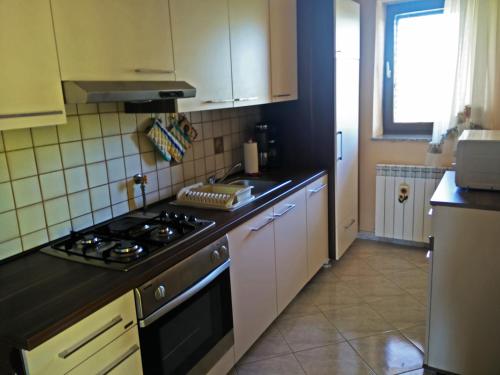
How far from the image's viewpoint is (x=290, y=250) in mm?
2566

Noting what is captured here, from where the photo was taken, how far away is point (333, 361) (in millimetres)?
2201

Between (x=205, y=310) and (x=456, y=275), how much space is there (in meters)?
1.14

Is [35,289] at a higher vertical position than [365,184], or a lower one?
higher

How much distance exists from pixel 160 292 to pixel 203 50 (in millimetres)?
1160

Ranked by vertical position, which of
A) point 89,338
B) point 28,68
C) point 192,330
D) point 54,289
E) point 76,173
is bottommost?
point 192,330

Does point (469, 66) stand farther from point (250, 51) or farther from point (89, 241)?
point (89, 241)

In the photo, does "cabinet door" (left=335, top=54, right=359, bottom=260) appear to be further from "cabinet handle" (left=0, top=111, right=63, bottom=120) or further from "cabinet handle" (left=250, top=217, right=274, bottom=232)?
"cabinet handle" (left=0, top=111, right=63, bottom=120)

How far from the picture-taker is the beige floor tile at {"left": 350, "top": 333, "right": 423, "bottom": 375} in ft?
7.03

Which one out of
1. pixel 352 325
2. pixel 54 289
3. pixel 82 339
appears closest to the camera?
pixel 82 339

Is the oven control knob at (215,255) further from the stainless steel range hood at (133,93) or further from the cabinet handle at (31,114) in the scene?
the cabinet handle at (31,114)

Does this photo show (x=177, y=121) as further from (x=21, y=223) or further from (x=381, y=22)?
(x=381, y=22)

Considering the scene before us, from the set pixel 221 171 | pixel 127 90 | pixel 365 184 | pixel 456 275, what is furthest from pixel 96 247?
pixel 365 184

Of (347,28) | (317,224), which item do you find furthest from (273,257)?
(347,28)

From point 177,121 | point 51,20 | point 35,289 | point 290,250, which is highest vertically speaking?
point 51,20
